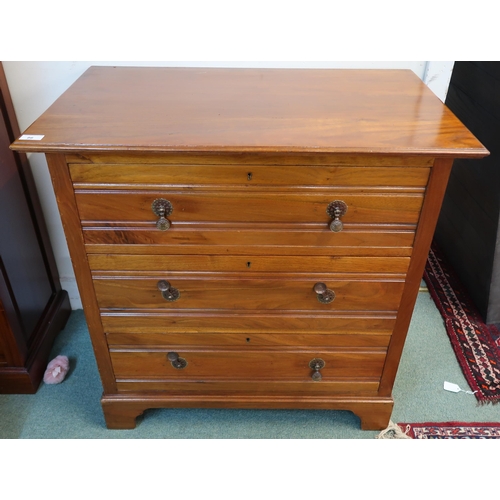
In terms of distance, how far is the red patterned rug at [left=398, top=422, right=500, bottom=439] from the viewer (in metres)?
1.54

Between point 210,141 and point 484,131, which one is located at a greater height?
point 210,141

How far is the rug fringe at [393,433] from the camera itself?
1539 millimetres

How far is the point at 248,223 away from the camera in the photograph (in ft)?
3.84

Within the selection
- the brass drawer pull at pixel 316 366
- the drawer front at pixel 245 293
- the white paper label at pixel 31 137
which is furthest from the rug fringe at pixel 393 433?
the white paper label at pixel 31 137

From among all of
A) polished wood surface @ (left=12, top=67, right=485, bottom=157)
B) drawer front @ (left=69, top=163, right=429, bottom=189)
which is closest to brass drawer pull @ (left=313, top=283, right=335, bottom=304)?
drawer front @ (left=69, top=163, right=429, bottom=189)

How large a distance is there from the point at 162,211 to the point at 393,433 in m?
1.08

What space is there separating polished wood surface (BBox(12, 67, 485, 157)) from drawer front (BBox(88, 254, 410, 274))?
314mm

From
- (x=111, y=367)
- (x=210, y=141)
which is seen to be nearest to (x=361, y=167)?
(x=210, y=141)

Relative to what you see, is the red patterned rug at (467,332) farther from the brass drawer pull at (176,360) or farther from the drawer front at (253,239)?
the brass drawer pull at (176,360)

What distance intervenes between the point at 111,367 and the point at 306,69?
1.13 meters

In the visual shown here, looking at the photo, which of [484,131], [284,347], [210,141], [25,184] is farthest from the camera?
[484,131]

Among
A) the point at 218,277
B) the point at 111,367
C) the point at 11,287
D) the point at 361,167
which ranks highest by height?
the point at 361,167

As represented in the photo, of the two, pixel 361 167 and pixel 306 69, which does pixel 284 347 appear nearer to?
pixel 361 167
